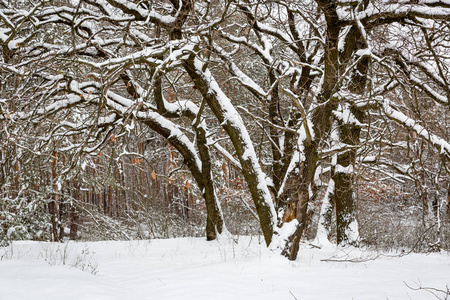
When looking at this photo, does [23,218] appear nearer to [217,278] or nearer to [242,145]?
[242,145]

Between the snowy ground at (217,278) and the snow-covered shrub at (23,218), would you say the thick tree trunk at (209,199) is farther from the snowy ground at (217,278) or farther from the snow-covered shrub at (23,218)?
the snow-covered shrub at (23,218)

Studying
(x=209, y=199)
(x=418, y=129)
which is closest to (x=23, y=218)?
(x=209, y=199)

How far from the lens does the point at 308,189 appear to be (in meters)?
6.36

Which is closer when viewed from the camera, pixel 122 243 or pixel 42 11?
pixel 42 11

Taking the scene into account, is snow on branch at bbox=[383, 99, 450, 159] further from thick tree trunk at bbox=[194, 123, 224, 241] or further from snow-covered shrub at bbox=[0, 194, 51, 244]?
snow-covered shrub at bbox=[0, 194, 51, 244]

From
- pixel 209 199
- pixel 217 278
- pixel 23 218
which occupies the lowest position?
pixel 217 278

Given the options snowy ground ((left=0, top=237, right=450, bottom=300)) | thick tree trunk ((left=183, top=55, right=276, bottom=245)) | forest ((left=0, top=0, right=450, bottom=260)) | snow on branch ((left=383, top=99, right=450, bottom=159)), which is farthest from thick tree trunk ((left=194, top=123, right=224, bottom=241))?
snow on branch ((left=383, top=99, right=450, bottom=159))

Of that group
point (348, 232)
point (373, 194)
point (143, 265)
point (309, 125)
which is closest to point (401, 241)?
point (373, 194)

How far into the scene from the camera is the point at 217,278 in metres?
5.71

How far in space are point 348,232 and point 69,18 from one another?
7.72 meters

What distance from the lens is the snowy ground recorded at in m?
4.20

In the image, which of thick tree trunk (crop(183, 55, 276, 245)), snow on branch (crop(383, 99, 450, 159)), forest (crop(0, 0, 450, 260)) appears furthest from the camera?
thick tree trunk (crop(183, 55, 276, 245))

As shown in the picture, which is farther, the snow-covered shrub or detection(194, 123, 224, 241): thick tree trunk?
the snow-covered shrub

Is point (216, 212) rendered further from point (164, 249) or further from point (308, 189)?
point (308, 189)
